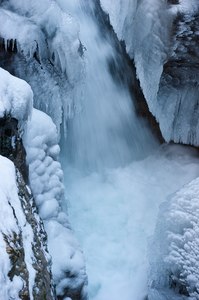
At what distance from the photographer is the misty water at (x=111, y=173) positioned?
158 inches

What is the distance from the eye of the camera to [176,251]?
120 inches

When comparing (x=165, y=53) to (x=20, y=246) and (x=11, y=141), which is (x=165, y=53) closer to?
(x=11, y=141)

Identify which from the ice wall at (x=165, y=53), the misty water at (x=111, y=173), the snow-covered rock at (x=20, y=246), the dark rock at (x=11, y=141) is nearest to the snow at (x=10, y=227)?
the snow-covered rock at (x=20, y=246)

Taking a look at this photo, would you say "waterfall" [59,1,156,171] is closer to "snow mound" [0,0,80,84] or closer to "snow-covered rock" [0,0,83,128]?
"snow-covered rock" [0,0,83,128]

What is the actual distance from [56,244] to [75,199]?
163 centimetres

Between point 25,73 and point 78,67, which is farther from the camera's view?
point 78,67

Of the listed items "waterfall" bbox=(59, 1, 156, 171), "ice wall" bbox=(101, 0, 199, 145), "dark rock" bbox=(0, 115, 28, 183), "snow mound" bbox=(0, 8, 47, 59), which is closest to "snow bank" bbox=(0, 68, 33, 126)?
"dark rock" bbox=(0, 115, 28, 183)

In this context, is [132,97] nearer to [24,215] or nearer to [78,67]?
[78,67]

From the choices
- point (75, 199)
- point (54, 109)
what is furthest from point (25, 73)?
point (75, 199)

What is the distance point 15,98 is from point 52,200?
956mm

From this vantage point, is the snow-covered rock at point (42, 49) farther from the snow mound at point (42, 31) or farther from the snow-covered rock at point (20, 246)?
the snow-covered rock at point (20, 246)

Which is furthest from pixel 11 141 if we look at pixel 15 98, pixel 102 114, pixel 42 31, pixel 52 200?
pixel 102 114

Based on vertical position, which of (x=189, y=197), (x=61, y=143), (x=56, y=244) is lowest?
(x=61, y=143)

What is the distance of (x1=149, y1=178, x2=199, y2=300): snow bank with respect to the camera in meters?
2.93
